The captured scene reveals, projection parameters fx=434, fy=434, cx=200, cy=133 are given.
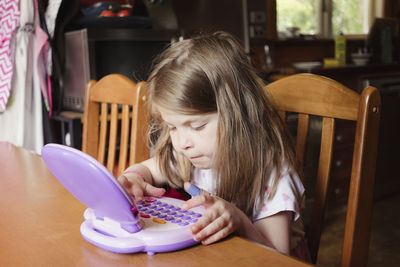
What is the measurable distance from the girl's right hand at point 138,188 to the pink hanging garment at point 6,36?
1215 mm

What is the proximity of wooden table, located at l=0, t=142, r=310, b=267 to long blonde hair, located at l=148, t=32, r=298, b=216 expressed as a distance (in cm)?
25

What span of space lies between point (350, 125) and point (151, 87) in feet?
6.85

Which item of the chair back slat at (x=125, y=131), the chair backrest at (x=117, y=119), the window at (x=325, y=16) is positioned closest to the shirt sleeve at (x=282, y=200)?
the chair backrest at (x=117, y=119)

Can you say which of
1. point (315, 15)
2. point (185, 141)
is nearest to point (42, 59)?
point (185, 141)

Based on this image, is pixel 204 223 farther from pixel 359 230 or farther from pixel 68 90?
pixel 68 90

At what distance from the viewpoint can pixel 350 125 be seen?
8.80 feet

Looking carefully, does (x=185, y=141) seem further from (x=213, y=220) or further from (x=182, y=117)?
(x=213, y=220)

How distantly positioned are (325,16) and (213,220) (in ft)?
11.1

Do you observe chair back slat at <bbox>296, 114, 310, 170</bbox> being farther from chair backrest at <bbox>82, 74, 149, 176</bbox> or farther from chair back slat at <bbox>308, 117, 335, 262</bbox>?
chair backrest at <bbox>82, 74, 149, 176</bbox>

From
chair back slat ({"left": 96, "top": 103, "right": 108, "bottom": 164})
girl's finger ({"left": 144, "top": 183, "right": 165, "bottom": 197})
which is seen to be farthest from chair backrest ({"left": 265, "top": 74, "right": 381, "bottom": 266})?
chair back slat ({"left": 96, "top": 103, "right": 108, "bottom": 164})

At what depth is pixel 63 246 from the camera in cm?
57

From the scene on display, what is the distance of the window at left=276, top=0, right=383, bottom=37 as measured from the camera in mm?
3416

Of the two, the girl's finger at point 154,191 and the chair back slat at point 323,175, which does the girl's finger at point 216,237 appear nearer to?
the girl's finger at point 154,191

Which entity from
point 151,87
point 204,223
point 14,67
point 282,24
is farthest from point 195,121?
point 282,24
